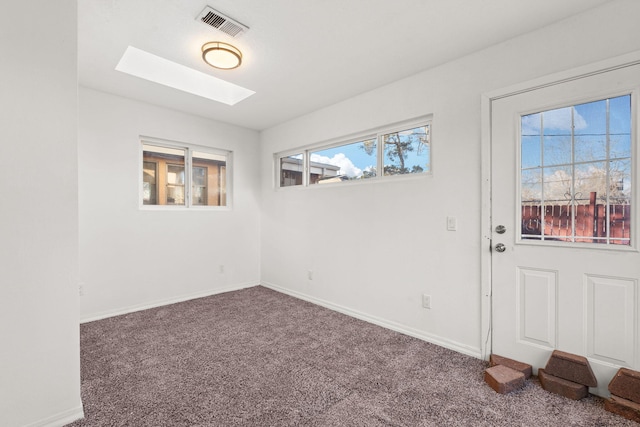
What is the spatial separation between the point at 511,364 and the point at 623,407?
56 centimetres

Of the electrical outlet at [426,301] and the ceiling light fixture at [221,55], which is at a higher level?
the ceiling light fixture at [221,55]

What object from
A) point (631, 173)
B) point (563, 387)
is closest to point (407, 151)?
point (631, 173)

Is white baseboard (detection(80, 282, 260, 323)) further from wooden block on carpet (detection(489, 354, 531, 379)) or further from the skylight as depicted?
wooden block on carpet (detection(489, 354, 531, 379))

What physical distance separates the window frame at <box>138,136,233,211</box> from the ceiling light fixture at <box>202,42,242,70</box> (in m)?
1.72

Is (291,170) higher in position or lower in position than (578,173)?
higher

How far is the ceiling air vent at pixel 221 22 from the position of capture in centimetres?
194

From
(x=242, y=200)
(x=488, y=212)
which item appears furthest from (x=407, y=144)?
(x=242, y=200)

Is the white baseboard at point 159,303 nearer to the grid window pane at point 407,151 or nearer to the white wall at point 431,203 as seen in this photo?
the white wall at point 431,203

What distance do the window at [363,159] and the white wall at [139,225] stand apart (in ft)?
3.07

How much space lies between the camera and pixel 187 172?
4.03 m

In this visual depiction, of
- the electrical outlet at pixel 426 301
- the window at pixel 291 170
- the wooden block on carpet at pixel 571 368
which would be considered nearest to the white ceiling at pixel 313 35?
the window at pixel 291 170

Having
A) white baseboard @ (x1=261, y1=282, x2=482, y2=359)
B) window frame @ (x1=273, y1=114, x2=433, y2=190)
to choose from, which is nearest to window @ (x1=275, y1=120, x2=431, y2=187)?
window frame @ (x1=273, y1=114, x2=433, y2=190)

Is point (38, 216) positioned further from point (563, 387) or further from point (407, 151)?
point (563, 387)

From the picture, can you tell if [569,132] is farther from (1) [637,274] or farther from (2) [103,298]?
(2) [103,298]
